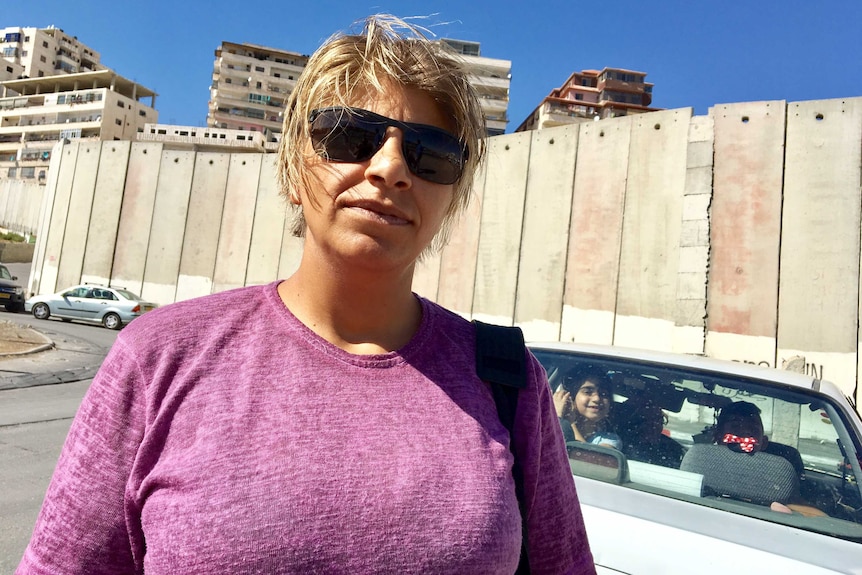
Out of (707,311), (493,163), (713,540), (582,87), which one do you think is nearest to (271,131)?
(582,87)

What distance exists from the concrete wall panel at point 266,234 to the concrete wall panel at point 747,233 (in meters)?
13.4

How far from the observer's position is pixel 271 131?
86375mm

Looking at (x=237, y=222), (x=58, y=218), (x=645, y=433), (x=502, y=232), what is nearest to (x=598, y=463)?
(x=645, y=433)

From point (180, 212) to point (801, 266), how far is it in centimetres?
1936

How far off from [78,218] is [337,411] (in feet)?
85.8

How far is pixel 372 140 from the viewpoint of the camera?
130cm

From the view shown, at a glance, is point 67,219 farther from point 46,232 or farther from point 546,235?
point 546,235

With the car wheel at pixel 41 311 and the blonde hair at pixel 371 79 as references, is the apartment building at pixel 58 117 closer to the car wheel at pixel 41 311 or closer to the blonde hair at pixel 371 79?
the car wheel at pixel 41 311

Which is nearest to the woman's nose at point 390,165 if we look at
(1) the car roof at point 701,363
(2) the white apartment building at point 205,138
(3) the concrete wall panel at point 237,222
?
(1) the car roof at point 701,363

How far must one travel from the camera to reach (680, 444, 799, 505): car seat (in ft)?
8.80

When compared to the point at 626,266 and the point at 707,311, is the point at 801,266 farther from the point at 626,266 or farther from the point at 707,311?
the point at 626,266

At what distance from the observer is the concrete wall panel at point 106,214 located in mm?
22562

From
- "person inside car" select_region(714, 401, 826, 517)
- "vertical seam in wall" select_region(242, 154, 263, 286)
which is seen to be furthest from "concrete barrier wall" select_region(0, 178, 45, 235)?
"person inside car" select_region(714, 401, 826, 517)

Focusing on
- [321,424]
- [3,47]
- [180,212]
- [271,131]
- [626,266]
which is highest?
[3,47]
